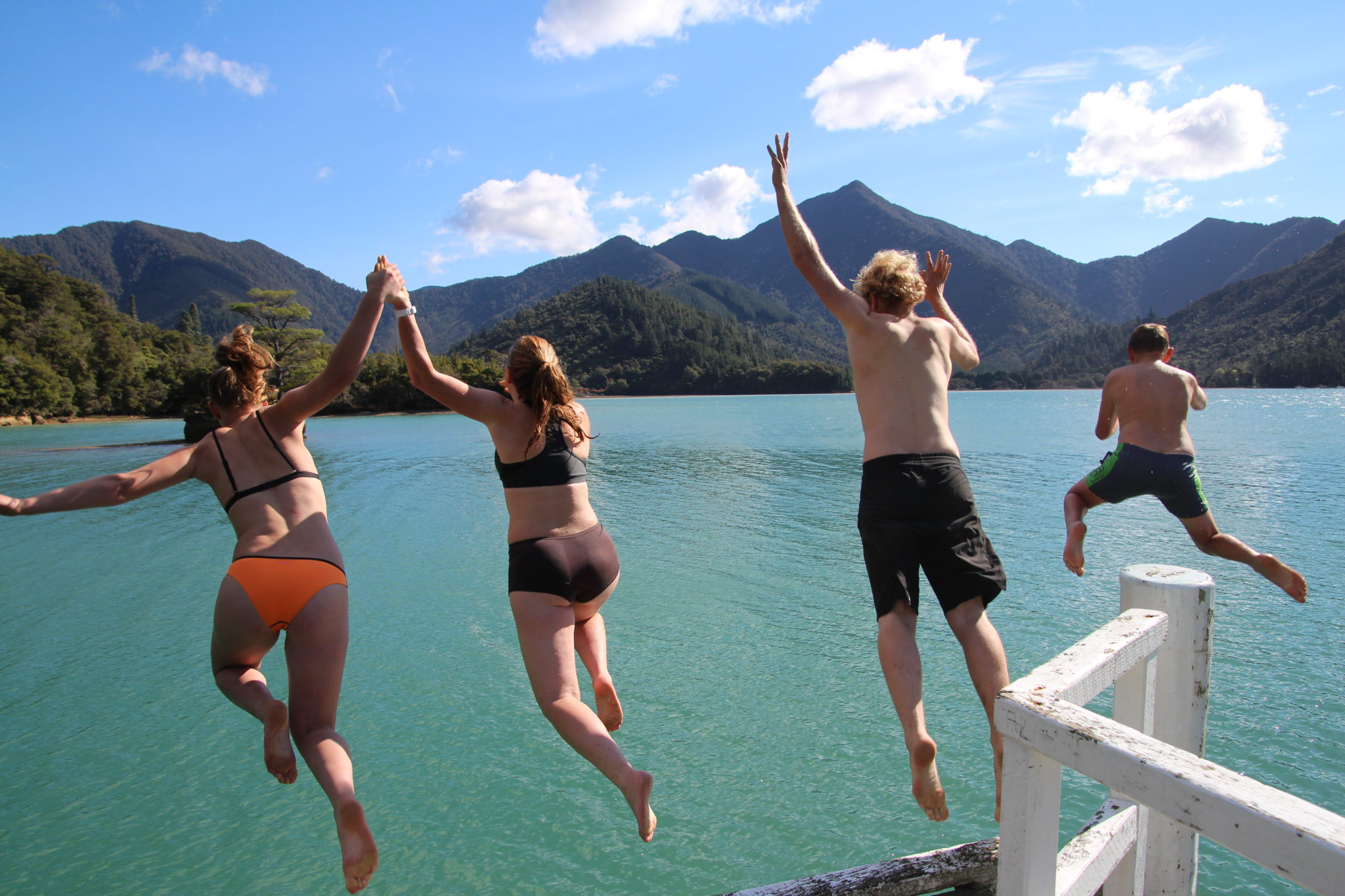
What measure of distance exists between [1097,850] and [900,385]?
1.86 metres

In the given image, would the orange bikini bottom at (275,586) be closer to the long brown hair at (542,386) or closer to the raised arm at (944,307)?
the long brown hair at (542,386)

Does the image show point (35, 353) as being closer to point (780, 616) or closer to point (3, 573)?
point (3, 573)

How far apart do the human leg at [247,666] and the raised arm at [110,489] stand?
529 millimetres

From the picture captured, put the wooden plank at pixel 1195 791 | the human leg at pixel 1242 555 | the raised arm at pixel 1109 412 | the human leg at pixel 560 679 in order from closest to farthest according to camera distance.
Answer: the wooden plank at pixel 1195 791
the human leg at pixel 560 679
the human leg at pixel 1242 555
the raised arm at pixel 1109 412

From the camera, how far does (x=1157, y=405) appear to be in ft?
18.7

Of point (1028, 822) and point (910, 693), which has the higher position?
point (1028, 822)

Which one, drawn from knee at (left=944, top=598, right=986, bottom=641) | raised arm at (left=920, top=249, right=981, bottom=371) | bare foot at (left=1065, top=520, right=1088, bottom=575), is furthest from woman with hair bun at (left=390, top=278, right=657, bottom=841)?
bare foot at (left=1065, top=520, right=1088, bottom=575)

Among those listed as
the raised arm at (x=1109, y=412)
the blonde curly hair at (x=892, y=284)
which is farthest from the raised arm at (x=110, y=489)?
the raised arm at (x=1109, y=412)

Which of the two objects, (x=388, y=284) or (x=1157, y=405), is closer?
(x=388, y=284)

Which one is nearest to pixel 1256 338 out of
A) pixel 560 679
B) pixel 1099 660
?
pixel 1099 660

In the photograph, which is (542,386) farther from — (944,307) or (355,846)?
(944,307)

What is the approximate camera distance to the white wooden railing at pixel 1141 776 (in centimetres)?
134

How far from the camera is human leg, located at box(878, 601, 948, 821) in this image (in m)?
2.82

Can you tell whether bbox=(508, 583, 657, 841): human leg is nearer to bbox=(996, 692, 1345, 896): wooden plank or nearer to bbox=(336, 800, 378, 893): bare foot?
bbox=(336, 800, 378, 893): bare foot
